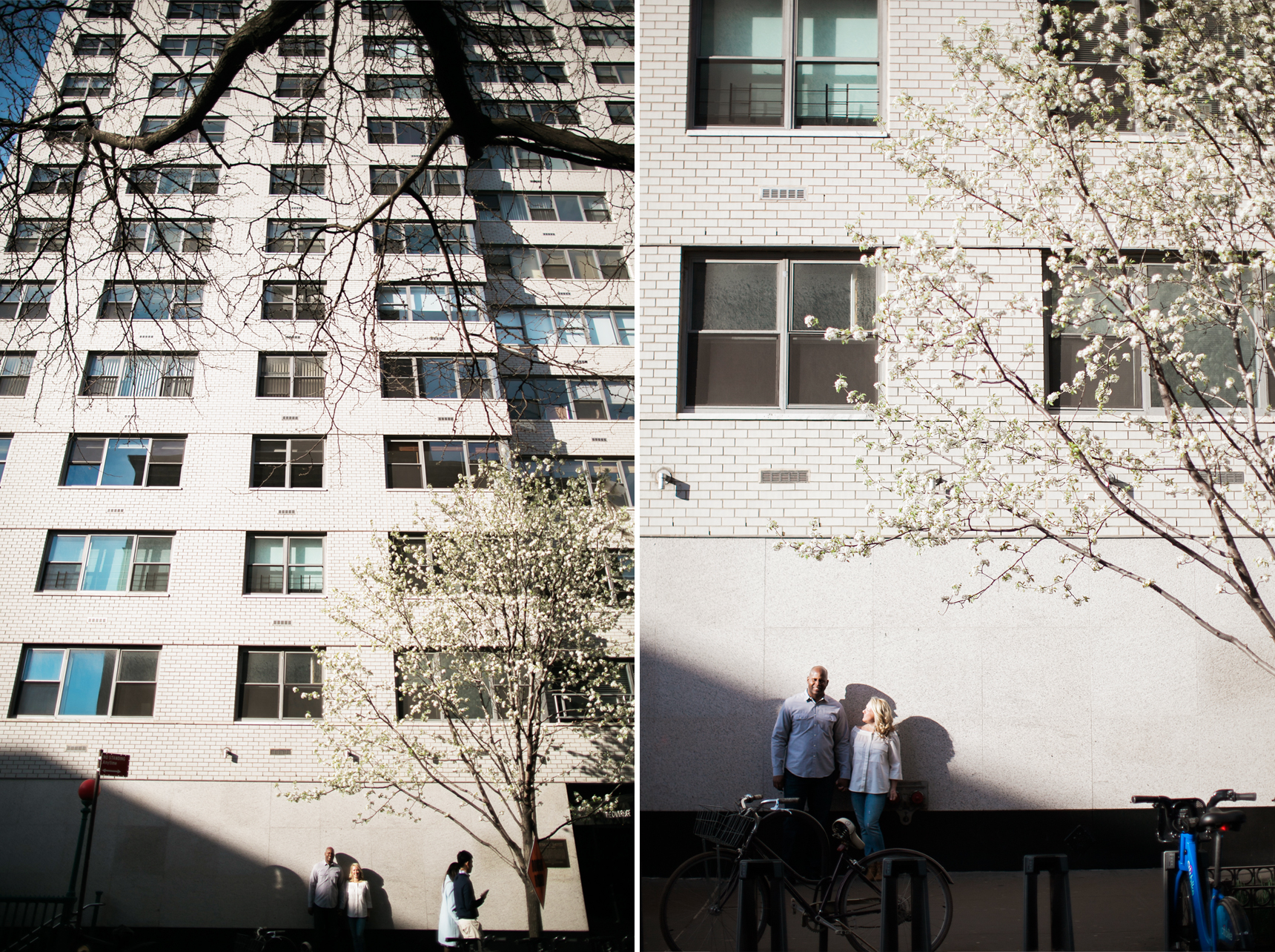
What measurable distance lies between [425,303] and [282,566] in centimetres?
101

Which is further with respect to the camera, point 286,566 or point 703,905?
point 703,905

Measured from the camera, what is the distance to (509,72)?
3.22 metres

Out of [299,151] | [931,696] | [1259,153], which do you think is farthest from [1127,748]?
[299,151]

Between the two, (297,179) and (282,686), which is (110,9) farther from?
(282,686)

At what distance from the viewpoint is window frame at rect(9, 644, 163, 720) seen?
2492 mm

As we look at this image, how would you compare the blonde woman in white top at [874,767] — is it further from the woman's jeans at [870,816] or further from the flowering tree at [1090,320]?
the flowering tree at [1090,320]

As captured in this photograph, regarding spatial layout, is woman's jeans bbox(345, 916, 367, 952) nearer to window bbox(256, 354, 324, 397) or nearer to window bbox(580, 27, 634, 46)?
window bbox(256, 354, 324, 397)

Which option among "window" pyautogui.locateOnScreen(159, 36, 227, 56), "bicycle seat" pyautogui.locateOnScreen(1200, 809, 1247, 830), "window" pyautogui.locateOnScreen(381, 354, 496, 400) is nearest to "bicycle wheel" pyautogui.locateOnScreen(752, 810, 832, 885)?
"bicycle seat" pyautogui.locateOnScreen(1200, 809, 1247, 830)

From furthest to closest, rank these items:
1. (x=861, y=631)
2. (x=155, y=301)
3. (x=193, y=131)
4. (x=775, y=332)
→ (x=775, y=332)
(x=861, y=631)
(x=193, y=131)
(x=155, y=301)

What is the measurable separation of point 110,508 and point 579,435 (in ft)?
4.47

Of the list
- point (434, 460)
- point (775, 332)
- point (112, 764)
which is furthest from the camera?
point (775, 332)

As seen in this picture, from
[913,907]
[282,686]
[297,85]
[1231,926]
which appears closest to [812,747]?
[913,907]

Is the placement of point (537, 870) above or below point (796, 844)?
above

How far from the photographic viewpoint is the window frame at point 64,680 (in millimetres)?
2492
